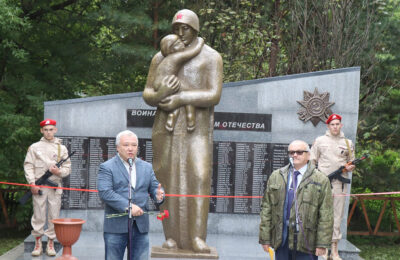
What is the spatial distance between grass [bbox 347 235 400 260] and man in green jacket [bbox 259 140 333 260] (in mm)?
6888

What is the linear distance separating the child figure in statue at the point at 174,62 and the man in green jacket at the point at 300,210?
2668mm

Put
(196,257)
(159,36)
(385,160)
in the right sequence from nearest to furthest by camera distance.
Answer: (196,257) < (385,160) < (159,36)

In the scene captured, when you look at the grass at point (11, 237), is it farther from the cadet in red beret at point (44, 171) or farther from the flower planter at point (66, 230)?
the flower planter at point (66, 230)

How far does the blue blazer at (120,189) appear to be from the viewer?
5293 mm

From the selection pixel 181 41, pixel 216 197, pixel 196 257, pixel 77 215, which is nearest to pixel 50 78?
pixel 77 215

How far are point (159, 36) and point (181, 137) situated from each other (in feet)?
22.1

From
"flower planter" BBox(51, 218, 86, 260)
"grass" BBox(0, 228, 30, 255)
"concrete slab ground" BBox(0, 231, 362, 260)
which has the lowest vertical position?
"grass" BBox(0, 228, 30, 255)

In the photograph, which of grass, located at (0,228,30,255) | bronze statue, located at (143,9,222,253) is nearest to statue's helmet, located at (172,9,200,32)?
bronze statue, located at (143,9,222,253)

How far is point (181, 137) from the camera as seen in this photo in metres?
8.08

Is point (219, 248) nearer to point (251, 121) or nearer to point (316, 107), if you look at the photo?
point (251, 121)

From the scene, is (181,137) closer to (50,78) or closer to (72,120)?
(72,120)

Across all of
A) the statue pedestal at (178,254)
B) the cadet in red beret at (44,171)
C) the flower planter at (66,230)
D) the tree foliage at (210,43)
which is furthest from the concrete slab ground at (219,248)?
the tree foliage at (210,43)

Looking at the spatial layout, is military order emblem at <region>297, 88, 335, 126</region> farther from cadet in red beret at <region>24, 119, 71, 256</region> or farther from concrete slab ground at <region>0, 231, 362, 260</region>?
cadet in red beret at <region>24, 119, 71, 256</region>

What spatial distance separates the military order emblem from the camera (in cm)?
1062
